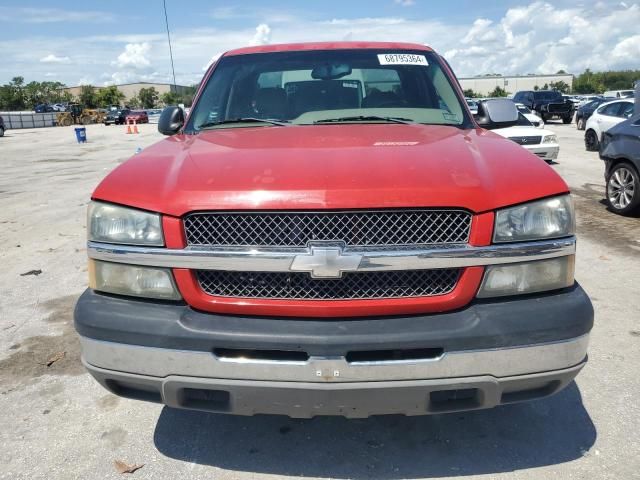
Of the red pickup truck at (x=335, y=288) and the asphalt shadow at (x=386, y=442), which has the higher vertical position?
the red pickup truck at (x=335, y=288)

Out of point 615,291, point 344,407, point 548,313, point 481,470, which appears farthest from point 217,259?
point 615,291

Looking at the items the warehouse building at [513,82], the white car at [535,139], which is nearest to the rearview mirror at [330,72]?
the white car at [535,139]

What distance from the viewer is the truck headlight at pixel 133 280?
228 cm

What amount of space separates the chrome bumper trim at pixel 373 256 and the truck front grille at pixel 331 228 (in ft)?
0.13

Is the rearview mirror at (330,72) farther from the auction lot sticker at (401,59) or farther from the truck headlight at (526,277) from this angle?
the truck headlight at (526,277)

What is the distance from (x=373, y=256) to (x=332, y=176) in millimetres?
374

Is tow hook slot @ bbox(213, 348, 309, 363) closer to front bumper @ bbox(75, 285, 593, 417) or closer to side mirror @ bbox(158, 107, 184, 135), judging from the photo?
front bumper @ bbox(75, 285, 593, 417)

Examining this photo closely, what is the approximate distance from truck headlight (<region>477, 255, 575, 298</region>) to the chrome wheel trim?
20.7ft

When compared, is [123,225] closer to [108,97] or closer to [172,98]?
[172,98]

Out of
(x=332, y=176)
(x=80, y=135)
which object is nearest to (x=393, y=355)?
(x=332, y=176)

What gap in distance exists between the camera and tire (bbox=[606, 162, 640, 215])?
25.0ft

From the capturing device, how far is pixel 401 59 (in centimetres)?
382

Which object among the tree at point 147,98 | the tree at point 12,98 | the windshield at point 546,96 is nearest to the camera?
the windshield at point 546,96

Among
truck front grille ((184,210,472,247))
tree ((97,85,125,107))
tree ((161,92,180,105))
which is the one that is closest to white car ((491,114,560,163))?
tree ((161,92,180,105))
